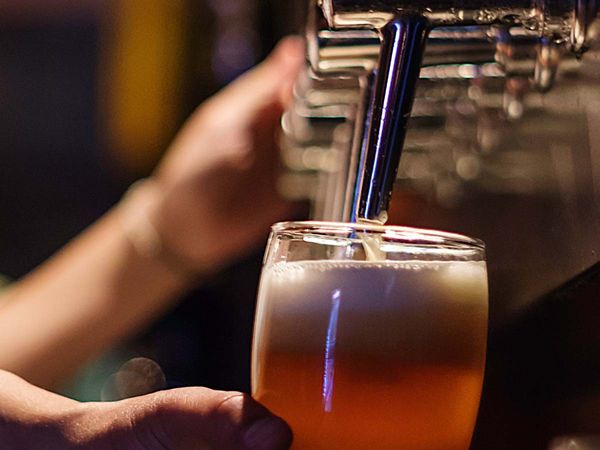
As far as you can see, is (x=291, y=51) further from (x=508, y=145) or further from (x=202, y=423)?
(x=202, y=423)

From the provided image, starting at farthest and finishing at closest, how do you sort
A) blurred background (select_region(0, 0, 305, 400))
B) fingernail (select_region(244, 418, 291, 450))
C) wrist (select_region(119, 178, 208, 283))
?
blurred background (select_region(0, 0, 305, 400)), wrist (select_region(119, 178, 208, 283)), fingernail (select_region(244, 418, 291, 450))

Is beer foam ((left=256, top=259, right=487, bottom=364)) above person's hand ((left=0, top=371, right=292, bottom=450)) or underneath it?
above

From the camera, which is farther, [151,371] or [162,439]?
[151,371]

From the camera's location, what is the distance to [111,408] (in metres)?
0.48

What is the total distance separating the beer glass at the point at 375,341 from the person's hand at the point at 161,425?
1.8 inches

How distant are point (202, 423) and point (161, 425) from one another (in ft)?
0.08

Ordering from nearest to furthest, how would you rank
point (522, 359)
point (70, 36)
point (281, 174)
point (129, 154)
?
1. point (522, 359)
2. point (281, 174)
3. point (129, 154)
4. point (70, 36)

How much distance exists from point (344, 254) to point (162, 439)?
5.5 inches

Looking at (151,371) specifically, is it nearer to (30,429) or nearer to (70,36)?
(70,36)

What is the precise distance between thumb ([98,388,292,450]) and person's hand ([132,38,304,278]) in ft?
2.73

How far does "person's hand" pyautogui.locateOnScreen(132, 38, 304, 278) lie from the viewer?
4.25 ft

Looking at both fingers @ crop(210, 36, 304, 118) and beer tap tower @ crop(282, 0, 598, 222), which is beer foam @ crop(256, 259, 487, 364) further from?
fingers @ crop(210, 36, 304, 118)

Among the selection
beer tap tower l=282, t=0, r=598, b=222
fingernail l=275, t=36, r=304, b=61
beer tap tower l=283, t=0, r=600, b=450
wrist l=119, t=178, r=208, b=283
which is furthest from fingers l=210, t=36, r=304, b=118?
beer tap tower l=282, t=0, r=598, b=222

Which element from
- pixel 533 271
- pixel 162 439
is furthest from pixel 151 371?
pixel 162 439
